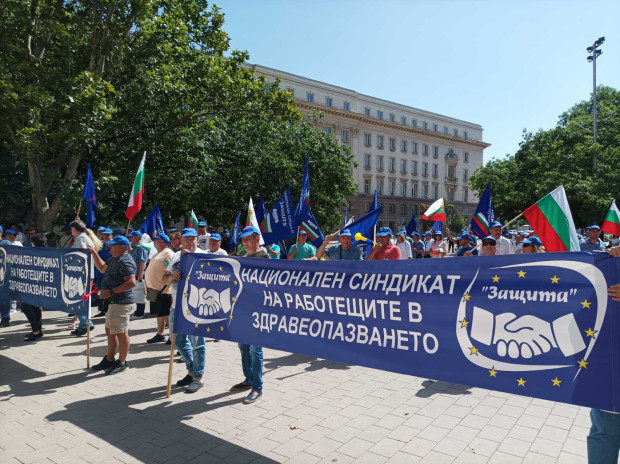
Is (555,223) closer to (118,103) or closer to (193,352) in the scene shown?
(193,352)

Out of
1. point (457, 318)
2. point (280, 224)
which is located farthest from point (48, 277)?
point (457, 318)

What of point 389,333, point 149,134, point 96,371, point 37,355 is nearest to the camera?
point 389,333

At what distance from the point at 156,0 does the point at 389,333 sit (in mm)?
17432

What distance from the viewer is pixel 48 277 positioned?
7.29 metres

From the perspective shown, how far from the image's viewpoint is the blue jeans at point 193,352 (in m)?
5.57

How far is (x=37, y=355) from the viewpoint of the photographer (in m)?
7.11

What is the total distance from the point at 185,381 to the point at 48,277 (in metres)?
3.43

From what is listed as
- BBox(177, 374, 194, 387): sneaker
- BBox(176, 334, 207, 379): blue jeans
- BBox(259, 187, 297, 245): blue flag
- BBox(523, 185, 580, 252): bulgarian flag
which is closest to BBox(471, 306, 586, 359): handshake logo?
BBox(523, 185, 580, 252): bulgarian flag

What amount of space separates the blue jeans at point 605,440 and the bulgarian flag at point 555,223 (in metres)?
2.53

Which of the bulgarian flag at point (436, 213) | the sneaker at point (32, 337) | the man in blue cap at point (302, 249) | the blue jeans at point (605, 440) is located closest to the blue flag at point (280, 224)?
the man in blue cap at point (302, 249)

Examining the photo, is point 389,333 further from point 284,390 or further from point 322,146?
point 322,146

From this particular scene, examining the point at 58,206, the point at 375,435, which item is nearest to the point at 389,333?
the point at 375,435

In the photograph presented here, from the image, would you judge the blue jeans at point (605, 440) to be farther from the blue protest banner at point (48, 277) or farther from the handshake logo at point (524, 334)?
the blue protest banner at point (48, 277)

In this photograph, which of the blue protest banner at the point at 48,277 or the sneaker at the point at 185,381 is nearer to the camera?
the sneaker at the point at 185,381
